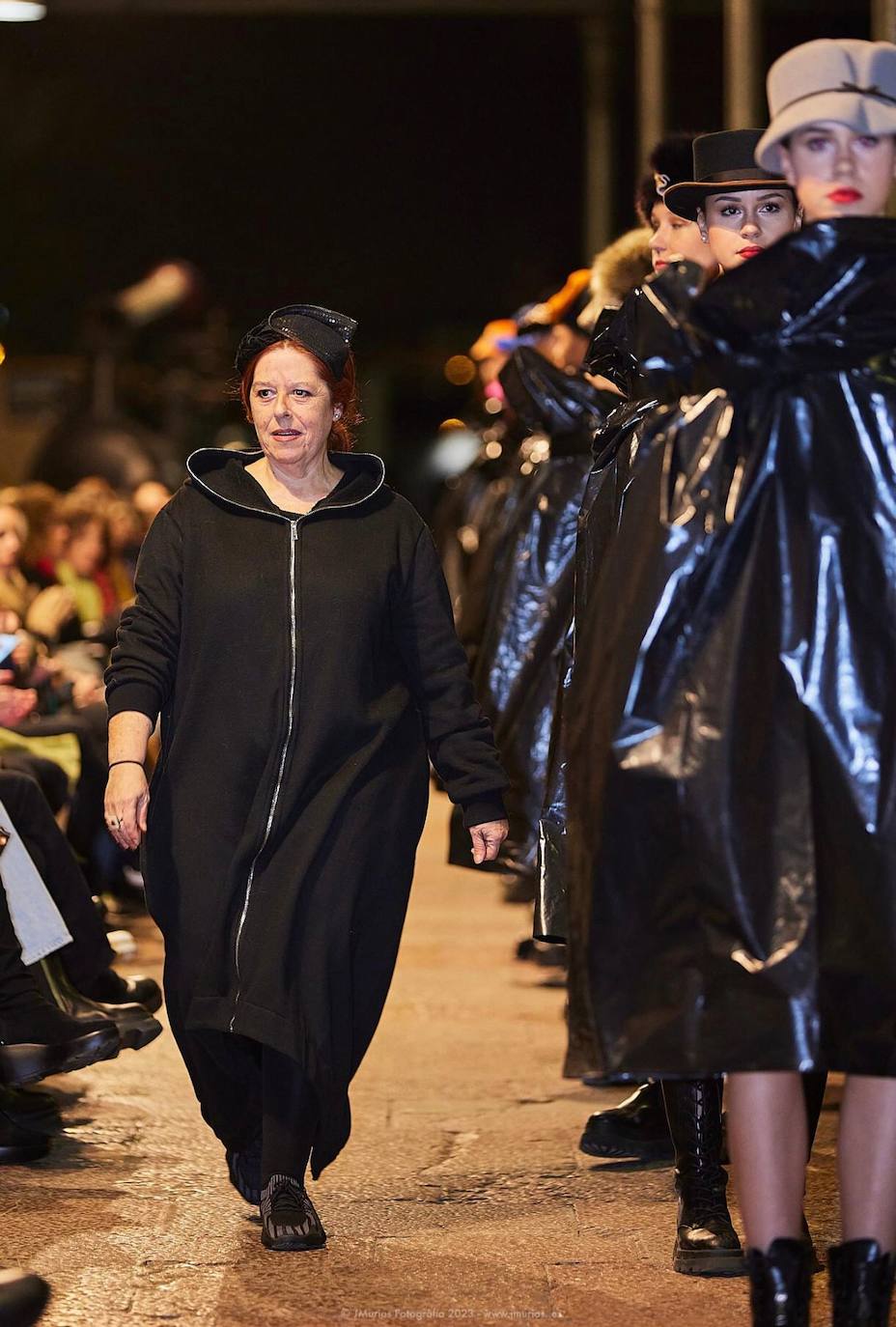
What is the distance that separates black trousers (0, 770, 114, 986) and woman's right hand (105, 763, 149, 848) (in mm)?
1359

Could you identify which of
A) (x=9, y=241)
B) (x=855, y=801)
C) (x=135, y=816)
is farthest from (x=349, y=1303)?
(x=9, y=241)

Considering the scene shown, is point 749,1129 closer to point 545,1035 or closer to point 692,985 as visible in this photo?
point 692,985

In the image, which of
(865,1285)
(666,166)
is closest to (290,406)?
(666,166)

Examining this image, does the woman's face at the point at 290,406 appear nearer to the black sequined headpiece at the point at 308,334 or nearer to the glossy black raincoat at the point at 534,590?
the black sequined headpiece at the point at 308,334

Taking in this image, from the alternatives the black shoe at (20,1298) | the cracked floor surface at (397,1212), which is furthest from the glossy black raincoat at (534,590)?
the black shoe at (20,1298)

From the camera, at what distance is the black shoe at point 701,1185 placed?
4230 millimetres

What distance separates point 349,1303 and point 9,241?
23.2 meters

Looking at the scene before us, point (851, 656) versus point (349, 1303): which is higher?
point (851, 656)

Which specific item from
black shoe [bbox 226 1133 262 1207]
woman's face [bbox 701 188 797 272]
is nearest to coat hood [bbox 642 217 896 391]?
woman's face [bbox 701 188 797 272]

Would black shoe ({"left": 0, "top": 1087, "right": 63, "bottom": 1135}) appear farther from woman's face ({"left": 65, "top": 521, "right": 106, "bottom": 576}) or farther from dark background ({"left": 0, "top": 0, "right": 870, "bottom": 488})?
dark background ({"left": 0, "top": 0, "right": 870, "bottom": 488})

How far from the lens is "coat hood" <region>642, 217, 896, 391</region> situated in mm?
3295

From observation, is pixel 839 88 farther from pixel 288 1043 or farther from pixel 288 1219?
pixel 288 1219

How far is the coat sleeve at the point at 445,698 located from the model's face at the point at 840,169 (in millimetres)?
1438

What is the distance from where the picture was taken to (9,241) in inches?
1021
